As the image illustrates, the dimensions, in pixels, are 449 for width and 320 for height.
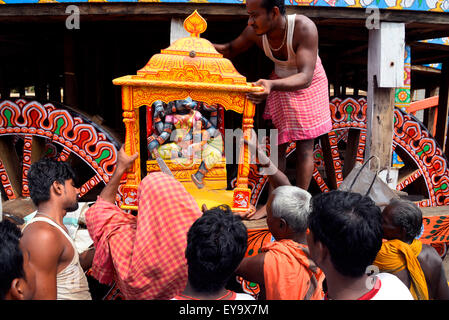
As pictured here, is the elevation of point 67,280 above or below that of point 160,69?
below

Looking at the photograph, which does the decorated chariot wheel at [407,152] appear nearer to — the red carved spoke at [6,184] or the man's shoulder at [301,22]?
the man's shoulder at [301,22]

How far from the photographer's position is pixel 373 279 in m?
1.43

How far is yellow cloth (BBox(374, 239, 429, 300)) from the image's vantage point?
6.28 ft

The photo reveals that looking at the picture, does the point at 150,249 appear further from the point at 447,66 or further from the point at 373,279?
the point at 447,66

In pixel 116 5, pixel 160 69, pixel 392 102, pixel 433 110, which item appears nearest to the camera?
pixel 160 69

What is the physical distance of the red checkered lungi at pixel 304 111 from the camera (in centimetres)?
291

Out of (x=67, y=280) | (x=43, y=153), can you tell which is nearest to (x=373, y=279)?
(x=67, y=280)

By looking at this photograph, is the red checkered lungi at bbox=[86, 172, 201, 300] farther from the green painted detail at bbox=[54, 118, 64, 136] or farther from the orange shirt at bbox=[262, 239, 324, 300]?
the green painted detail at bbox=[54, 118, 64, 136]

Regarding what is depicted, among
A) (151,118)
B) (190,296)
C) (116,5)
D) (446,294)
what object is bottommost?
(446,294)

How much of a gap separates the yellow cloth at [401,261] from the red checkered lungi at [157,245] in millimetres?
1026

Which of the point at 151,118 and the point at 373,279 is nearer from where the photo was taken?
the point at 373,279

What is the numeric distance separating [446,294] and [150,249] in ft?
5.07

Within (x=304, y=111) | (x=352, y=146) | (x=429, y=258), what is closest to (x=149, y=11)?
(x=304, y=111)

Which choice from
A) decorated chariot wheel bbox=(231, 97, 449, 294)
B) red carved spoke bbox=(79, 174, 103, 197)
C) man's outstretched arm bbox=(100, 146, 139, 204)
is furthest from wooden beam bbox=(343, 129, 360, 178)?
man's outstretched arm bbox=(100, 146, 139, 204)
